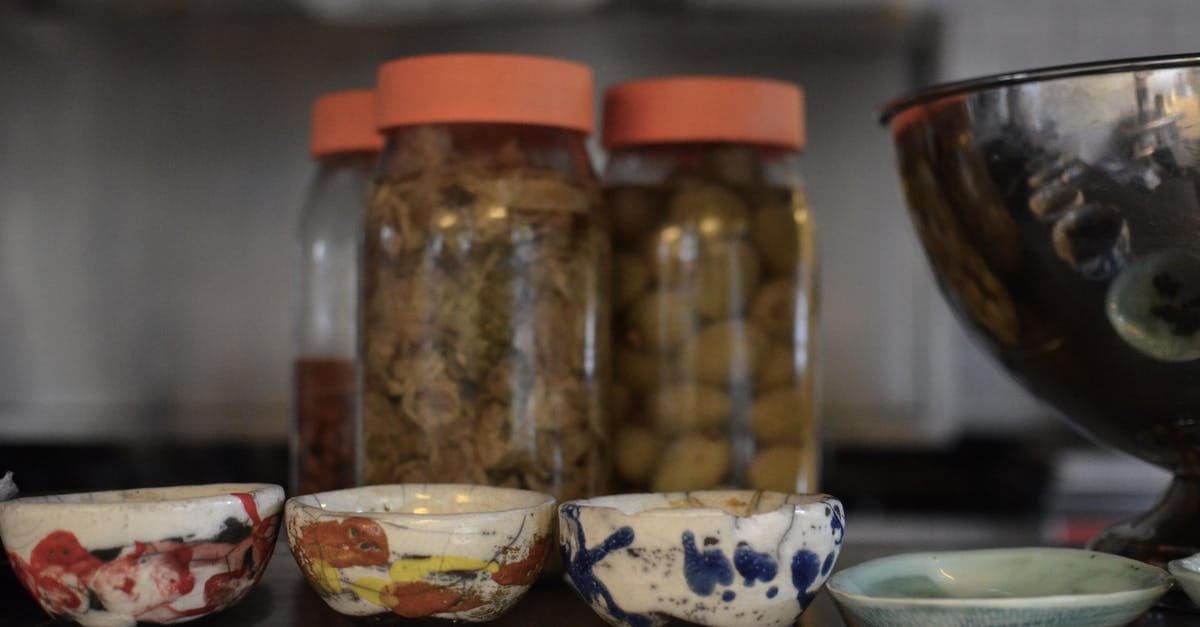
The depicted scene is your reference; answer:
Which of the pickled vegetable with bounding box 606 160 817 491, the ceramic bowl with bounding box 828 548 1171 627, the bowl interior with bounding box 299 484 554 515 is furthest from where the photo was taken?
the pickled vegetable with bounding box 606 160 817 491

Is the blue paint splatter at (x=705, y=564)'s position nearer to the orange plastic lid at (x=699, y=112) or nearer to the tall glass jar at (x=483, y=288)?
the tall glass jar at (x=483, y=288)

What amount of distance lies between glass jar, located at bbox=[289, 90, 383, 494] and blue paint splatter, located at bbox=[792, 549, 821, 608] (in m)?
0.35

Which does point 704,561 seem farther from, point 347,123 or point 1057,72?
point 347,123

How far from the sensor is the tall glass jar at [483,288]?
21.8 inches

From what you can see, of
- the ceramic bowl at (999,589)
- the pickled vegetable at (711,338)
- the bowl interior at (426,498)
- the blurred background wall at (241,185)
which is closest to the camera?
the ceramic bowl at (999,589)

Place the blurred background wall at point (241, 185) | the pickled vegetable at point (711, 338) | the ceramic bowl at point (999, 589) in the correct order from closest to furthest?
the ceramic bowl at point (999, 589) < the pickled vegetable at point (711, 338) < the blurred background wall at point (241, 185)

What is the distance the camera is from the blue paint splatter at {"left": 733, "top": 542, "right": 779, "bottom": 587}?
0.39 meters

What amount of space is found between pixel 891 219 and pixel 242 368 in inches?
46.7

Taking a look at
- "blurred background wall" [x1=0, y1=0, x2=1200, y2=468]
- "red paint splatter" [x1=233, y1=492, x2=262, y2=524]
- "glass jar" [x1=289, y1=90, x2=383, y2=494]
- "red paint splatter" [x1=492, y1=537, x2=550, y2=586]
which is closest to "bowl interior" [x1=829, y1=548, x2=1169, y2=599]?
"red paint splatter" [x1=492, y1=537, x2=550, y2=586]

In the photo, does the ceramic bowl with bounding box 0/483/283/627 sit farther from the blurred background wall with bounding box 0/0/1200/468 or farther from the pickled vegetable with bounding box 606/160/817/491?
the blurred background wall with bounding box 0/0/1200/468

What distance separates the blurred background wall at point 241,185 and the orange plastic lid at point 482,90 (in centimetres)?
148

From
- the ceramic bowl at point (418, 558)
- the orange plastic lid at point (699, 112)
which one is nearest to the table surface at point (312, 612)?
the ceramic bowl at point (418, 558)

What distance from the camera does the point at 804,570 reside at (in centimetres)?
40

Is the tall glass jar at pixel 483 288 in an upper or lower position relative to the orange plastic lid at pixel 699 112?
lower
